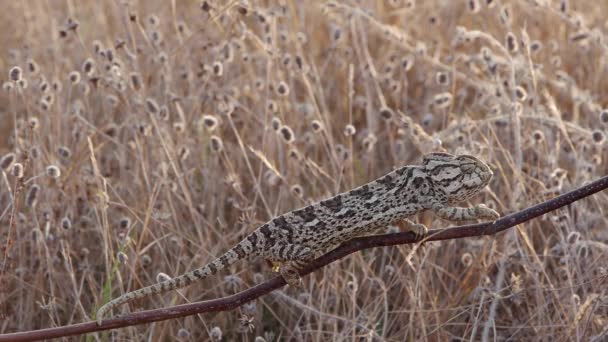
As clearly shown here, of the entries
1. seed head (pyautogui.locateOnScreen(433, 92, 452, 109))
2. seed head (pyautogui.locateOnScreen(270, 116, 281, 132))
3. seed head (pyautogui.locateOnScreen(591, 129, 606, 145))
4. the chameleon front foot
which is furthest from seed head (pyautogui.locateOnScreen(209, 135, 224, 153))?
seed head (pyautogui.locateOnScreen(591, 129, 606, 145))

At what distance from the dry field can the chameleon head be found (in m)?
→ 0.53

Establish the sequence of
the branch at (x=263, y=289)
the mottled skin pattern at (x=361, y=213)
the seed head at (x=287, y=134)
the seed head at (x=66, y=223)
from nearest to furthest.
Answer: the branch at (x=263, y=289) < the mottled skin pattern at (x=361, y=213) < the seed head at (x=66, y=223) < the seed head at (x=287, y=134)

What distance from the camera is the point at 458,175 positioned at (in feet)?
9.45

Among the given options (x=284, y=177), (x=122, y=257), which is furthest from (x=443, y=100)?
(x=122, y=257)

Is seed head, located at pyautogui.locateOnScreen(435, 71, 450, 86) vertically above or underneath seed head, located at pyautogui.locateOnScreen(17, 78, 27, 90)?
underneath

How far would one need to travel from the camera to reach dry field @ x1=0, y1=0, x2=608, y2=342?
368 centimetres

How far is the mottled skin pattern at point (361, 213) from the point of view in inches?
111

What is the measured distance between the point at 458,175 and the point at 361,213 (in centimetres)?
35

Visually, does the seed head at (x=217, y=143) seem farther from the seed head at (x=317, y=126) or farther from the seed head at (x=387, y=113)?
the seed head at (x=387, y=113)

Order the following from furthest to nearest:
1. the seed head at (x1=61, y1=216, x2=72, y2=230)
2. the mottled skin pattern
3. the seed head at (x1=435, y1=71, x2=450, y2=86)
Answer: the seed head at (x1=435, y1=71, x2=450, y2=86) → the seed head at (x1=61, y1=216, x2=72, y2=230) → the mottled skin pattern

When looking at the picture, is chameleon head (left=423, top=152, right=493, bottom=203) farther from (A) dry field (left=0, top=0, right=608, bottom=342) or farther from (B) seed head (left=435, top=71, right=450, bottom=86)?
(B) seed head (left=435, top=71, right=450, bottom=86)

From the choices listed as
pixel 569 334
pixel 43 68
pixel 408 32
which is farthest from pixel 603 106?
pixel 43 68

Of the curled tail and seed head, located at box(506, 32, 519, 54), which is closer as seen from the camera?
the curled tail

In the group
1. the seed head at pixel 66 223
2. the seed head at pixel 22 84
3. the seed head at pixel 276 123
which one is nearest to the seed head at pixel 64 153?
the seed head at pixel 22 84
